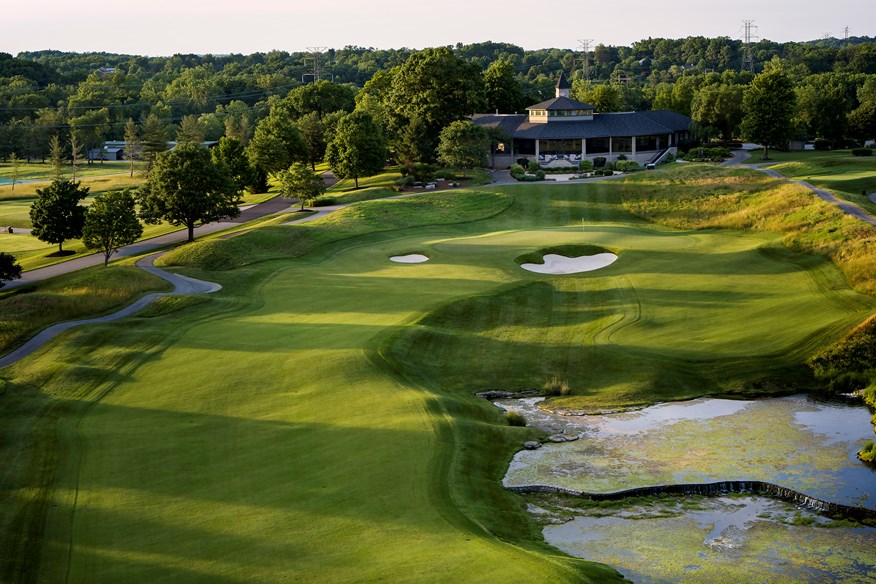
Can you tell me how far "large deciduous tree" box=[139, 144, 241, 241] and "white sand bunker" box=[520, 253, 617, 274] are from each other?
26.9m

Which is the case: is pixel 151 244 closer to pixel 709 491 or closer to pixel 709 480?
pixel 709 480

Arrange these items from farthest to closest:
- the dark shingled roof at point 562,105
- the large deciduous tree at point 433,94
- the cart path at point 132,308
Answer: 1. the dark shingled roof at point 562,105
2. the large deciduous tree at point 433,94
3. the cart path at point 132,308

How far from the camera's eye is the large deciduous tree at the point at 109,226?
61.2m

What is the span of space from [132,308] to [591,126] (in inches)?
2722

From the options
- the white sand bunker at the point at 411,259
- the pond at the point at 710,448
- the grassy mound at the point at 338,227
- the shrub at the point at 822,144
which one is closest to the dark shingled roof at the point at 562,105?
the shrub at the point at 822,144

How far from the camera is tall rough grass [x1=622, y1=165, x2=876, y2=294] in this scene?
47594 millimetres

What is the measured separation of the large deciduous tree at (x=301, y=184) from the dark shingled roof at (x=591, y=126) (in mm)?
29433

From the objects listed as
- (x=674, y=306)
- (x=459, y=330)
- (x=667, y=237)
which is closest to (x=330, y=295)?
(x=459, y=330)

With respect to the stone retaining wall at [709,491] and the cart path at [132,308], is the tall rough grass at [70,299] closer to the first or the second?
the cart path at [132,308]

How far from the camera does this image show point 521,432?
31.2 m

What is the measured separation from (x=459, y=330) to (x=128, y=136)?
111486 mm

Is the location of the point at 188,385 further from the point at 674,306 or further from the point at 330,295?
the point at 674,306

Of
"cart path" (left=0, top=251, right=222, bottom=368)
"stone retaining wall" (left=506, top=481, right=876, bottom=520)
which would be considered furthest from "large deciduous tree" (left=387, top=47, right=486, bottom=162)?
"stone retaining wall" (left=506, top=481, right=876, bottom=520)

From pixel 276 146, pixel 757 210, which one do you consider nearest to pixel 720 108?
pixel 276 146
